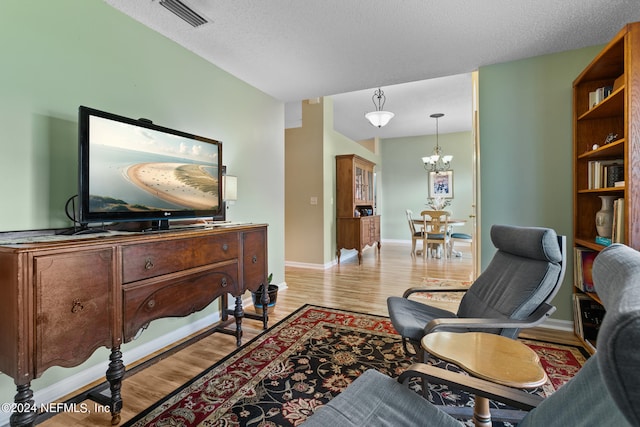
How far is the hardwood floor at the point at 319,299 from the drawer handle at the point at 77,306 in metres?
0.68

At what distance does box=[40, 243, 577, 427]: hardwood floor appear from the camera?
5.98 ft

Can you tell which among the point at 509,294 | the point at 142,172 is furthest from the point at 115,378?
the point at 509,294

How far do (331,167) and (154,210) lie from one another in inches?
156

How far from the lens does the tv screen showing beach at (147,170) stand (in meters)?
1.74

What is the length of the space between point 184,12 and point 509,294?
9.08 ft

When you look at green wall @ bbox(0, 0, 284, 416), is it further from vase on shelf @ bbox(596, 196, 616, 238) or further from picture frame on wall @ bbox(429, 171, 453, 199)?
picture frame on wall @ bbox(429, 171, 453, 199)

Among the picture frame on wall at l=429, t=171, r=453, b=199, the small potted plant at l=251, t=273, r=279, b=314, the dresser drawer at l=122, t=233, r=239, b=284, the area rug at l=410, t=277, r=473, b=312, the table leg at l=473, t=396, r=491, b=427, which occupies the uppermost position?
the picture frame on wall at l=429, t=171, r=453, b=199

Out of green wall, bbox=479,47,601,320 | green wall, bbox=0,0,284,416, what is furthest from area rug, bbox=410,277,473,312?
green wall, bbox=0,0,284,416

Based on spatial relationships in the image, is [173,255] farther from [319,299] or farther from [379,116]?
[379,116]

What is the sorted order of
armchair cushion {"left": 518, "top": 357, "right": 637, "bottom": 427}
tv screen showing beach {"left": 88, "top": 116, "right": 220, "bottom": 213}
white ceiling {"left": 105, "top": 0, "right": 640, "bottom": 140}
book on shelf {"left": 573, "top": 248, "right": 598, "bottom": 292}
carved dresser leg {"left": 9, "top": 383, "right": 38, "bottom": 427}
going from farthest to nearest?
book on shelf {"left": 573, "top": 248, "right": 598, "bottom": 292} → white ceiling {"left": 105, "top": 0, "right": 640, "bottom": 140} → tv screen showing beach {"left": 88, "top": 116, "right": 220, "bottom": 213} → carved dresser leg {"left": 9, "top": 383, "right": 38, "bottom": 427} → armchair cushion {"left": 518, "top": 357, "right": 637, "bottom": 427}

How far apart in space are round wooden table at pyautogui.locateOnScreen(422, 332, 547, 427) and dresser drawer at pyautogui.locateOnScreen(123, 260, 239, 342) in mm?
1420

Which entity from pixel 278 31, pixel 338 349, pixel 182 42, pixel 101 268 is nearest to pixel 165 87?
pixel 182 42

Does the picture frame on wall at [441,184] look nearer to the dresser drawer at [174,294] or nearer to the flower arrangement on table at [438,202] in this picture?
the flower arrangement on table at [438,202]

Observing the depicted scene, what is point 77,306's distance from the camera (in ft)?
4.56
